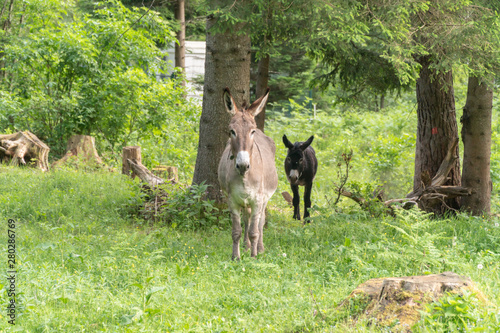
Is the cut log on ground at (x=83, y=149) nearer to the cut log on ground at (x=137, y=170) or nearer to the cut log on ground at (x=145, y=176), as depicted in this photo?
the cut log on ground at (x=137, y=170)

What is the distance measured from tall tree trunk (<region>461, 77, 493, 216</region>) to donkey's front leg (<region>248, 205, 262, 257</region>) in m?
5.29

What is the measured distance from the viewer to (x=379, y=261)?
5.91 meters

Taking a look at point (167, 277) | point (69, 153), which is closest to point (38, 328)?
point (167, 277)

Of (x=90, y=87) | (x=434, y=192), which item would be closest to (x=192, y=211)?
(x=434, y=192)

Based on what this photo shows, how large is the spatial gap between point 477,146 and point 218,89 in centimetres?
537

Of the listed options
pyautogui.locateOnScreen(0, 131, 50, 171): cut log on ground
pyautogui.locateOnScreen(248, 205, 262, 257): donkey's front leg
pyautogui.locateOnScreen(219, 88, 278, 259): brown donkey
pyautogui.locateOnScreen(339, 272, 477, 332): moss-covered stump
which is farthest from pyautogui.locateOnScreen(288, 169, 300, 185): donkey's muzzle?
pyautogui.locateOnScreen(0, 131, 50, 171): cut log on ground

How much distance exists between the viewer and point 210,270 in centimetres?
584

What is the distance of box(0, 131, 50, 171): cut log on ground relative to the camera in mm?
13625

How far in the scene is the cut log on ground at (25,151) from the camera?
13625mm

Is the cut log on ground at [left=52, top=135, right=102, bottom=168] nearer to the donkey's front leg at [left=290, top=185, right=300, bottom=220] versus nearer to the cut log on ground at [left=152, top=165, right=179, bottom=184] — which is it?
the cut log on ground at [left=152, top=165, right=179, bottom=184]

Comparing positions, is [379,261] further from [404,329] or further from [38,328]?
[38,328]

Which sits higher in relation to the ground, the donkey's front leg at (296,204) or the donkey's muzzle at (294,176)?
the donkey's muzzle at (294,176)

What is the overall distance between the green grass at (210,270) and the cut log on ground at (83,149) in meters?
4.70

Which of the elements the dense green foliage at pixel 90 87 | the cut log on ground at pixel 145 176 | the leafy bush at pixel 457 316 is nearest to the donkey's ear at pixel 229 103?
the leafy bush at pixel 457 316
